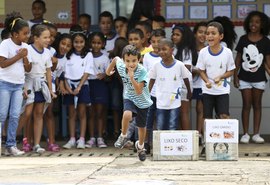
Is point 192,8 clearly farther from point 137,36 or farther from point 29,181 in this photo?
point 29,181

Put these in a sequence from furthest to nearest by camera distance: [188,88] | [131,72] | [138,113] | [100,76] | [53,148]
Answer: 1. [100,76]
2. [53,148]
3. [188,88]
4. [138,113]
5. [131,72]

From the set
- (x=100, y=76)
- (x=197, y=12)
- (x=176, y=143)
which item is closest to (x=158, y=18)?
(x=197, y=12)

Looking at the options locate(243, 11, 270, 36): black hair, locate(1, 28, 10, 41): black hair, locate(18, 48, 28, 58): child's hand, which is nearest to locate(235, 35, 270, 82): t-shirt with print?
locate(243, 11, 270, 36): black hair

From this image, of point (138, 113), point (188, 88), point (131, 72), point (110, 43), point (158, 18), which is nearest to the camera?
point (131, 72)

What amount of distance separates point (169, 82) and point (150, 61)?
0.59m

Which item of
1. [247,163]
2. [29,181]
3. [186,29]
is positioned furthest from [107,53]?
[29,181]

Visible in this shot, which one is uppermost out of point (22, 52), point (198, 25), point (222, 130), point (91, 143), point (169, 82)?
point (198, 25)

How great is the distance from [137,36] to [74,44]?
119cm

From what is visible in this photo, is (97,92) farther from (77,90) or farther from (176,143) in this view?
(176,143)

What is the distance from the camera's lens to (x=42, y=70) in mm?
12266

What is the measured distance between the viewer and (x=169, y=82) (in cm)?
1175

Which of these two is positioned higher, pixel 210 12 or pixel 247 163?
pixel 210 12

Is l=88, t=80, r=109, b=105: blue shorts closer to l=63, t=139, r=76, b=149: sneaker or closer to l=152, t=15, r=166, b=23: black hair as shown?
l=63, t=139, r=76, b=149: sneaker

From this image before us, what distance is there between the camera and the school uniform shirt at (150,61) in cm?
1213
